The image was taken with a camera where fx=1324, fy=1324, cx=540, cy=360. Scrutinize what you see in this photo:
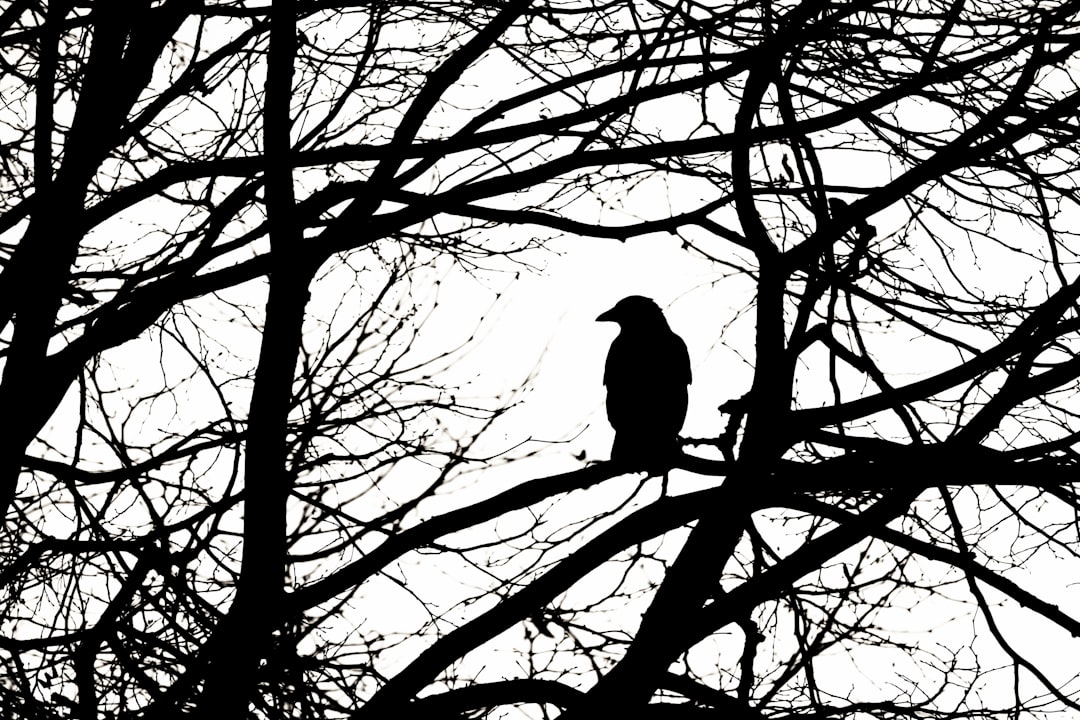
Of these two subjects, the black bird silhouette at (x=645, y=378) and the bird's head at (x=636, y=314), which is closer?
the black bird silhouette at (x=645, y=378)

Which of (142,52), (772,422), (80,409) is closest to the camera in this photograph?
(772,422)

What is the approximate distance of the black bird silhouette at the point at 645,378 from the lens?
7.61 meters

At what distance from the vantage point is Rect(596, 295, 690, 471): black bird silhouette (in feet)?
25.0

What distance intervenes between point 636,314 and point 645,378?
1.71ft

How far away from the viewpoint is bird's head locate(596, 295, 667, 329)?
807 cm

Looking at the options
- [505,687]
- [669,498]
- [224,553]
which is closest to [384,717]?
[505,687]

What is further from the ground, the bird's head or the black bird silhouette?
the bird's head

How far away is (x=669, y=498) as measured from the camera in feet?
14.0

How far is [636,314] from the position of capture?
320 inches

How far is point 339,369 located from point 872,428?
7.19 ft

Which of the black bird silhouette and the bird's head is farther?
the bird's head

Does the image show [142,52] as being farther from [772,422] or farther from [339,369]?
[772,422]

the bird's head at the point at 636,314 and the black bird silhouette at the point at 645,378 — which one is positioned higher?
the bird's head at the point at 636,314

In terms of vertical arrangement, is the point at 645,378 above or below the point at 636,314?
below
